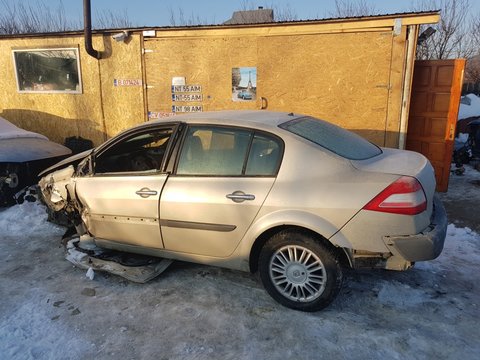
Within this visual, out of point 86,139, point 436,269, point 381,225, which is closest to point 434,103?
point 436,269

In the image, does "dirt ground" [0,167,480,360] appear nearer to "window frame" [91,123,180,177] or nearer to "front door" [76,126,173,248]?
"front door" [76,126,173,248]

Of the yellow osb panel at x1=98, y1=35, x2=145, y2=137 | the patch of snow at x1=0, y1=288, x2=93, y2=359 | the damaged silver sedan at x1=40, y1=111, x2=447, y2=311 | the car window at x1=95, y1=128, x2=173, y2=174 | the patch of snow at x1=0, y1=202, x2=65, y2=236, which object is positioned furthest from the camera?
the yellow osb panel at x1=98, y1=35, x2=145, y2=137

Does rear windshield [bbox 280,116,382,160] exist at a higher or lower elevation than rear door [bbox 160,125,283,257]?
higher

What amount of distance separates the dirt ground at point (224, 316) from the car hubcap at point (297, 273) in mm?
170

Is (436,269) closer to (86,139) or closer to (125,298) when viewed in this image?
(125,298)

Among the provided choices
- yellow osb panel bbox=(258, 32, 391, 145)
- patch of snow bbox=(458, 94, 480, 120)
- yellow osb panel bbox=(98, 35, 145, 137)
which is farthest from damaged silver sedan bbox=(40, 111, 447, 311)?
patch of snow bbox=(458, 94, 480, 120)

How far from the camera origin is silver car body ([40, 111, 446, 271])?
2.82 m

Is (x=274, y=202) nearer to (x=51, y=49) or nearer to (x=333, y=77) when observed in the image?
(x=333, y=77)

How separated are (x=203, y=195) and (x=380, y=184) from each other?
4.58ft

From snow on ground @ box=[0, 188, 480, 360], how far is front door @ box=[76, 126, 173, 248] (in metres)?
0.48

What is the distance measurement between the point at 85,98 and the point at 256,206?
638cm

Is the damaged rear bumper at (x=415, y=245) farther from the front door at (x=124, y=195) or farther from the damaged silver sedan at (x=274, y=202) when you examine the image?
the front door at (x=124, y=195)

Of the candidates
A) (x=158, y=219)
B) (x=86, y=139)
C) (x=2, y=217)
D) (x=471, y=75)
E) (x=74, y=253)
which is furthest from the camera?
(x=471, y=75)

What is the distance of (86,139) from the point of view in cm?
832
